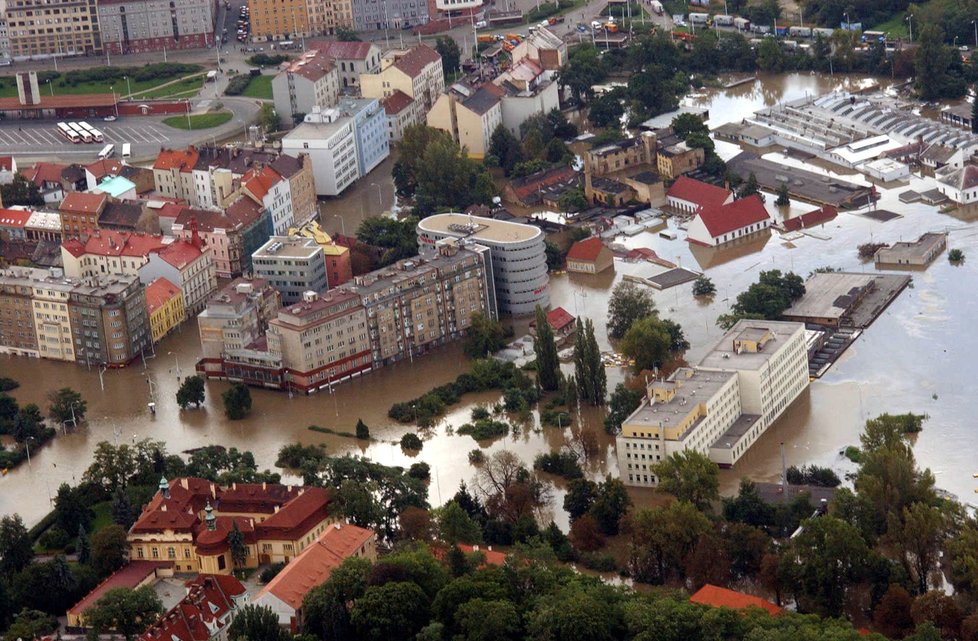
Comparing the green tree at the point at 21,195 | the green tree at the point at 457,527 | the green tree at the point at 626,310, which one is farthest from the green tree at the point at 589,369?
the green tree at the point at 21,195

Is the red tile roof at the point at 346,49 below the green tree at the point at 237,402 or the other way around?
the other way around

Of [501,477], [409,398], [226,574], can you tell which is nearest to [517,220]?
[409,398]

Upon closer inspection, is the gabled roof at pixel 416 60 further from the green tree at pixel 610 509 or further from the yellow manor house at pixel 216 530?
the green tree at pixel 610 509

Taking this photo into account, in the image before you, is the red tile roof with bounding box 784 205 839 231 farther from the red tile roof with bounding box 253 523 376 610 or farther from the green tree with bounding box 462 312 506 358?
the red tile roof with bounding box 253 523 376 610

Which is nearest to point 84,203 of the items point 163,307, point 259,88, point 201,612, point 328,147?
point 163,307

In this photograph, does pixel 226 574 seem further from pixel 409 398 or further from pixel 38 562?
pixel 409 398
